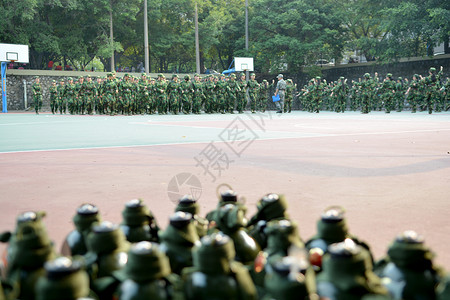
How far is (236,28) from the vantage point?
48.2 meters

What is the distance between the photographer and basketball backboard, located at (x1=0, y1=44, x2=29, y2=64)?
32375 mm

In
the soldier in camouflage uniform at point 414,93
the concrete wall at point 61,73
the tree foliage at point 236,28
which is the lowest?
the soldier in camouflage uniform at point 414,93

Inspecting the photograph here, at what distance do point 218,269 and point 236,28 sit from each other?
4862 centimetres

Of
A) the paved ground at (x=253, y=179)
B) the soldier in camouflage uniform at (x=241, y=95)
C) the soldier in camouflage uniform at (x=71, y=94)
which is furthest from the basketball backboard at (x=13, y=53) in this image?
the paved ground at (x=253, y=179)

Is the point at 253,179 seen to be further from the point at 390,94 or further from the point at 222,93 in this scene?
the point at 390,94

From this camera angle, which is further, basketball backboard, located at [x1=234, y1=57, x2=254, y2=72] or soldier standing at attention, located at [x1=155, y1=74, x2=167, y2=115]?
basketball backboard, located at [x1=234, y1=57, x2=254, y2=72]

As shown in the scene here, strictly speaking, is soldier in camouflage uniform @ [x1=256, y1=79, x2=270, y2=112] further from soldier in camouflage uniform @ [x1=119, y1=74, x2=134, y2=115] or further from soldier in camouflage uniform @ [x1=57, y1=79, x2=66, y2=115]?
soldier in camouflage uniform @ [x1=57, y1=79, x2=66, y2=115]

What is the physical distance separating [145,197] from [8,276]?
10.1 feet

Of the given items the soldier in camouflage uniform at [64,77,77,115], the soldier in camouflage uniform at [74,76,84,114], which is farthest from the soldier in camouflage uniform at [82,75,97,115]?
the soldier in camouflage uniform at [64,77,77,115]

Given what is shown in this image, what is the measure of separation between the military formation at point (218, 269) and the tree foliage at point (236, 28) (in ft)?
111

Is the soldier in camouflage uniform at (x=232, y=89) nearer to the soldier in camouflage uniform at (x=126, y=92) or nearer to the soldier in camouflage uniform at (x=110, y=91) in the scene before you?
the soldier in camouflage uniform at (x=126, y=92)

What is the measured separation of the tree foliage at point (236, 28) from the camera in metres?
35.2

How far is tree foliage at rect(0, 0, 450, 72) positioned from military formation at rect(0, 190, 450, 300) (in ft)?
111

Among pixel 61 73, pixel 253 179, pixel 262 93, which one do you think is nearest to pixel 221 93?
pixel 262 93
